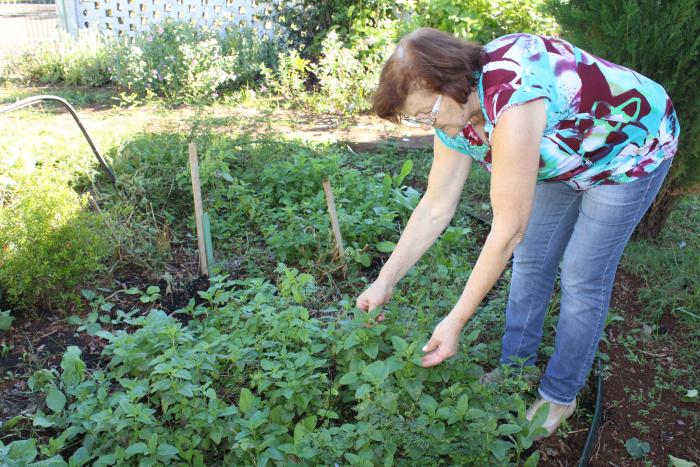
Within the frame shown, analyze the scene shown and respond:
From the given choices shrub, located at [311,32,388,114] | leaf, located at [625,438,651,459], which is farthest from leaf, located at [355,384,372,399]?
shrub, located at [311,32,388,114]

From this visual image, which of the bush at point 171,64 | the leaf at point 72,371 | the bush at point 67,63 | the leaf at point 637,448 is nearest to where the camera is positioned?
the leaf at point 72,371

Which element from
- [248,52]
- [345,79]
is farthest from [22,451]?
[248,52]

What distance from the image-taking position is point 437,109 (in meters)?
1.73

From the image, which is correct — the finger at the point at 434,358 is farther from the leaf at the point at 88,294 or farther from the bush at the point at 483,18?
the bush at the point at 483,18

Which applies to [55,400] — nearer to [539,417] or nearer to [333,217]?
[333,217]

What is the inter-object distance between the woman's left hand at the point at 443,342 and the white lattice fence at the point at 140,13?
740cm

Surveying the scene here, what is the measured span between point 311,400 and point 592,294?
106cm

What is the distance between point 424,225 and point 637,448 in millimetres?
1239

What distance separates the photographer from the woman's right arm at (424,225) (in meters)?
2.16

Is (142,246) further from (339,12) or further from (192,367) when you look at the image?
(339,12)

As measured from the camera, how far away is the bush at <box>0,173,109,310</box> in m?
2.74

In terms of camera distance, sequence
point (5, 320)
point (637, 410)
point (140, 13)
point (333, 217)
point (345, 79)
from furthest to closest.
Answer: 1. point (140, 13)
2. point (345, 79)
3. point (333, 217)
4. point (5, 320)
5. point (637, 410)

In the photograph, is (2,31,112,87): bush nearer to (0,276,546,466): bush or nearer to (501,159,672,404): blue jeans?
(0,276,546,466): bush

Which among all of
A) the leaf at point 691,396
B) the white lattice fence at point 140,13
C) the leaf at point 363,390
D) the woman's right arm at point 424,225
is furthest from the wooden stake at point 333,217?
the white lattice fence at point 140,13
